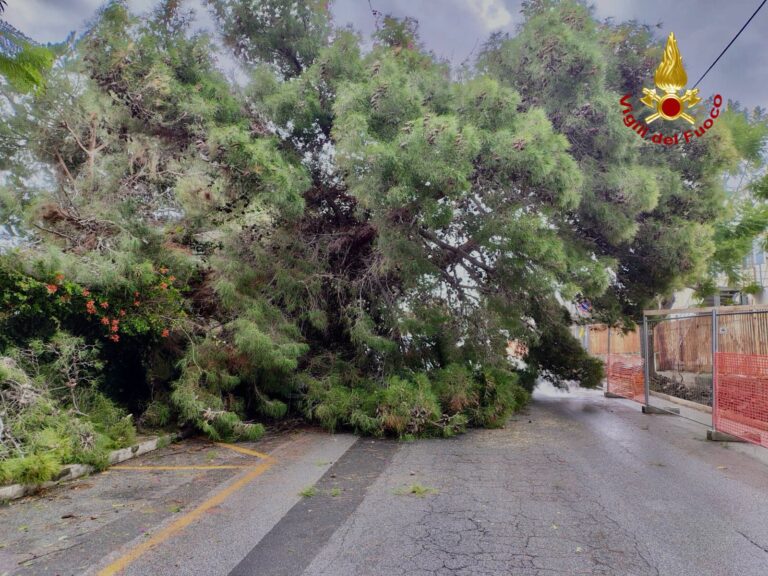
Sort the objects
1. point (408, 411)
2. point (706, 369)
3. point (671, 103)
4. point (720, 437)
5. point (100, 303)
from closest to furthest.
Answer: point (100, 303) → point (720, 437) → point (408, 411) → point (706, 369) → point (671, 103)

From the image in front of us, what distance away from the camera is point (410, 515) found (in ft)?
14.9

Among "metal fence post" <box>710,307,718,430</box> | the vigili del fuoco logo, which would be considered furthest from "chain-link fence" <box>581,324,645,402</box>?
the vigili del fuoco logo

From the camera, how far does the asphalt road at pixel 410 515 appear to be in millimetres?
3549

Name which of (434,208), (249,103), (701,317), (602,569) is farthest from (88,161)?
(701,317)

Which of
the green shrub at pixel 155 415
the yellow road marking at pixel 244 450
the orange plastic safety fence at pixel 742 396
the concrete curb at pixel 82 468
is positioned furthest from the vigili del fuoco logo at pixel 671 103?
the concrete curb at pixel 82 468

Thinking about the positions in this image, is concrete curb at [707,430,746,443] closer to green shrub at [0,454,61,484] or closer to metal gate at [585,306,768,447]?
metal gate at [585,306,768,447]

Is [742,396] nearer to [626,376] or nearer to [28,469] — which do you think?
[626,376]

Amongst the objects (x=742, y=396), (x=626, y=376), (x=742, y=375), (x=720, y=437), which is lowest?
(x=720, y=437)

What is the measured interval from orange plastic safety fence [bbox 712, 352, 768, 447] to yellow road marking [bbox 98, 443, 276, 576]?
6.48m

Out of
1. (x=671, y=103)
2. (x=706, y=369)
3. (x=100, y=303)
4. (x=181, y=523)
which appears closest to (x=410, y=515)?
(x=181, y=523)

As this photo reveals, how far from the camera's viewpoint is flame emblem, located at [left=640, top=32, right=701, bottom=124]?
860 cm

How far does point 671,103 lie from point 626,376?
6757mm

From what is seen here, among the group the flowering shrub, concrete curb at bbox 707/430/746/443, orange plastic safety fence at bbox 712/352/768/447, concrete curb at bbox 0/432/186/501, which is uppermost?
the flowering shrub

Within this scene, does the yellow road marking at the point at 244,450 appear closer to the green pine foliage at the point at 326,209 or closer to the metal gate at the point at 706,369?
the green pine foliage at the point at 326,209
